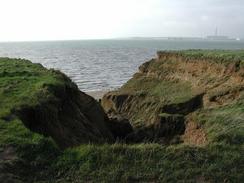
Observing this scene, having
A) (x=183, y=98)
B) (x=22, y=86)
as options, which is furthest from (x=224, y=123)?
(x=183, y=98)

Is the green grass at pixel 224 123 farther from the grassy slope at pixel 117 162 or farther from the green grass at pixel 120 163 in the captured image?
the green grass at pixel 120 163

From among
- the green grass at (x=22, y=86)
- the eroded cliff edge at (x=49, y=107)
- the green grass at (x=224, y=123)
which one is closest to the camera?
the eroded cliff edge at (x=49, y=107)

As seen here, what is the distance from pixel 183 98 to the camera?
25.8 metres

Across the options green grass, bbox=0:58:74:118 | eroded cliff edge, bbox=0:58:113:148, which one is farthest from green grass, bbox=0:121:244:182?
green grass, bbox=0:58:74:118

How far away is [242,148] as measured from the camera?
11422 mm

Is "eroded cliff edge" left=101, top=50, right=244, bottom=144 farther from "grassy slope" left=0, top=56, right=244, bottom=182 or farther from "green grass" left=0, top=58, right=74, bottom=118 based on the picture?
"green grass" left=0, top=58, right=74, bottom=118

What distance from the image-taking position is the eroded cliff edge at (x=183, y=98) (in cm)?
1842

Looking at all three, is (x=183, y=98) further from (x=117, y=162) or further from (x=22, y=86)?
(x=117, y=162)

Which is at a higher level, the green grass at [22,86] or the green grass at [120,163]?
the green grass at [22,86]

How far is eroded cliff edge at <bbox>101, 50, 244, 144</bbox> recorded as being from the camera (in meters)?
18.4

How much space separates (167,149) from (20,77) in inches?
389

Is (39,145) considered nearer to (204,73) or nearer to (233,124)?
(233,124)

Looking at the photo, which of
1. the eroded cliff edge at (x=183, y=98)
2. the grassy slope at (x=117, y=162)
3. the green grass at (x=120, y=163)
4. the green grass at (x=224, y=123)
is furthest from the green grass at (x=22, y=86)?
the green grass at (x=224, y=123)

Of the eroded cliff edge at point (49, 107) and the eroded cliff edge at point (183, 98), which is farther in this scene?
the eroded cliff edge at point (183, 98)
